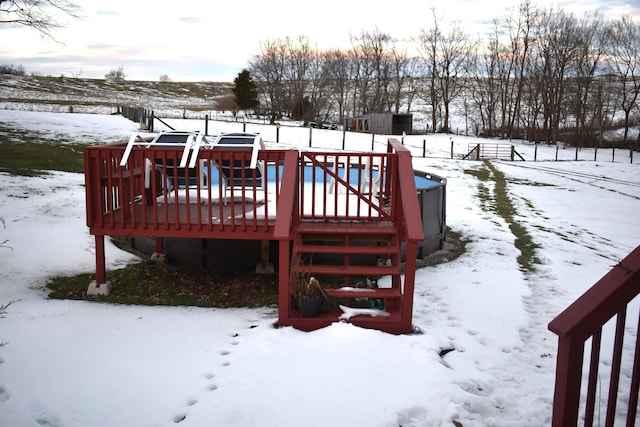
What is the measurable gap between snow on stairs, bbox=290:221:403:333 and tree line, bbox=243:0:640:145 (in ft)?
109

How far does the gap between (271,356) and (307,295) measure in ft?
2.49

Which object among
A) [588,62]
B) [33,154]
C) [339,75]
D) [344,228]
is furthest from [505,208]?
[339,75]

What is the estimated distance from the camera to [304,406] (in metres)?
3.46

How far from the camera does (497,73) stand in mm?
47000

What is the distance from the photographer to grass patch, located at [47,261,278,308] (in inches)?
219

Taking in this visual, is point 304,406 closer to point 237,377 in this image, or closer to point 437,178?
point 237,377

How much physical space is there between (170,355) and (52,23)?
14141 millimetres

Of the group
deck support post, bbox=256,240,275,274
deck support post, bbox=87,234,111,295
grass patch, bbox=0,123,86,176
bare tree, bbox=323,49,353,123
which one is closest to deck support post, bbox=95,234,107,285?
deck support post, bbox=87,234,111,295

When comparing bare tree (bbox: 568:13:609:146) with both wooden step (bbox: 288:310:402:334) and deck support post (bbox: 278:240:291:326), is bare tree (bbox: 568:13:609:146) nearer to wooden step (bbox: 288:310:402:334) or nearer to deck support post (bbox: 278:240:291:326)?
wooden step (bbox: 288:310:402:334)

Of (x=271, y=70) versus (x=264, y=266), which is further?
(x=271, y=70)

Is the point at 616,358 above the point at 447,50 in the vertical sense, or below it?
below

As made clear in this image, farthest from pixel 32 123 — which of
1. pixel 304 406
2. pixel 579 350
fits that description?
pixel 579 350

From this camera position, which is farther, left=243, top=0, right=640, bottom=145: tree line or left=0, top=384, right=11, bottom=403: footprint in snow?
left=243, top=0, right=640, bottom=145: tree line

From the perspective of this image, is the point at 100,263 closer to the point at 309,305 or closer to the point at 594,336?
the point at 309,305
